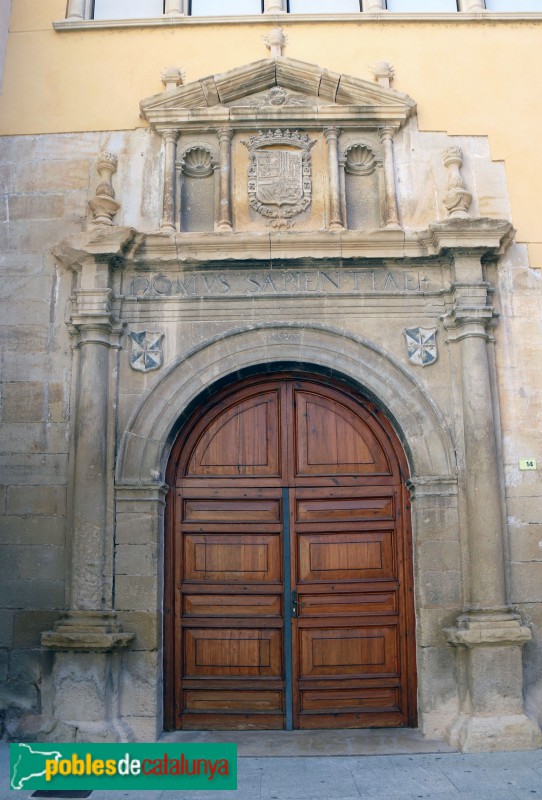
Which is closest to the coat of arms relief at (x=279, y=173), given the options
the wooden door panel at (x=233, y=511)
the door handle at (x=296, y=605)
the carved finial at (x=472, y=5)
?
the carved finial at (x=472, y=5)

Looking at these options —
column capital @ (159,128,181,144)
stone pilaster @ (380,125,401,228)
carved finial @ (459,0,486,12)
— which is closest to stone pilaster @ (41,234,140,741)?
column capital @ (159,128,181,144)

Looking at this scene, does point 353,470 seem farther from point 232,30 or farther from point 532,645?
point 232,30

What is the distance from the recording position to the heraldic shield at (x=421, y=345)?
286 inches

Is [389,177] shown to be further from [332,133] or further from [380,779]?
[380,779]

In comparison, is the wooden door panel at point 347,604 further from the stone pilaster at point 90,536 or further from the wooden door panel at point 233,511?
the stone pilaster at point 90,536

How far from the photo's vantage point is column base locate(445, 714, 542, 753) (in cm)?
633

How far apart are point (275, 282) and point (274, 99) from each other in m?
1.84

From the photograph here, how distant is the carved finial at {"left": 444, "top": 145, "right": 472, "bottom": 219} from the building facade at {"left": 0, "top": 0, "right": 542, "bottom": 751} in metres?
0.03

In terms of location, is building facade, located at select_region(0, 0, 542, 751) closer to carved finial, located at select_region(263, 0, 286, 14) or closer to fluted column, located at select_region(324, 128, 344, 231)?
fluted column, located at select_region(324, 128, 344, 231)

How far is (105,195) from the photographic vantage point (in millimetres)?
7613

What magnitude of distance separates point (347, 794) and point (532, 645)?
219 centimetres

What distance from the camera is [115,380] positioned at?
23.9 ft

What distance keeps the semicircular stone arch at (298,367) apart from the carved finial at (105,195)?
150 centimetres

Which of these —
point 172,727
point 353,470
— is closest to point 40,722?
point 172,727
